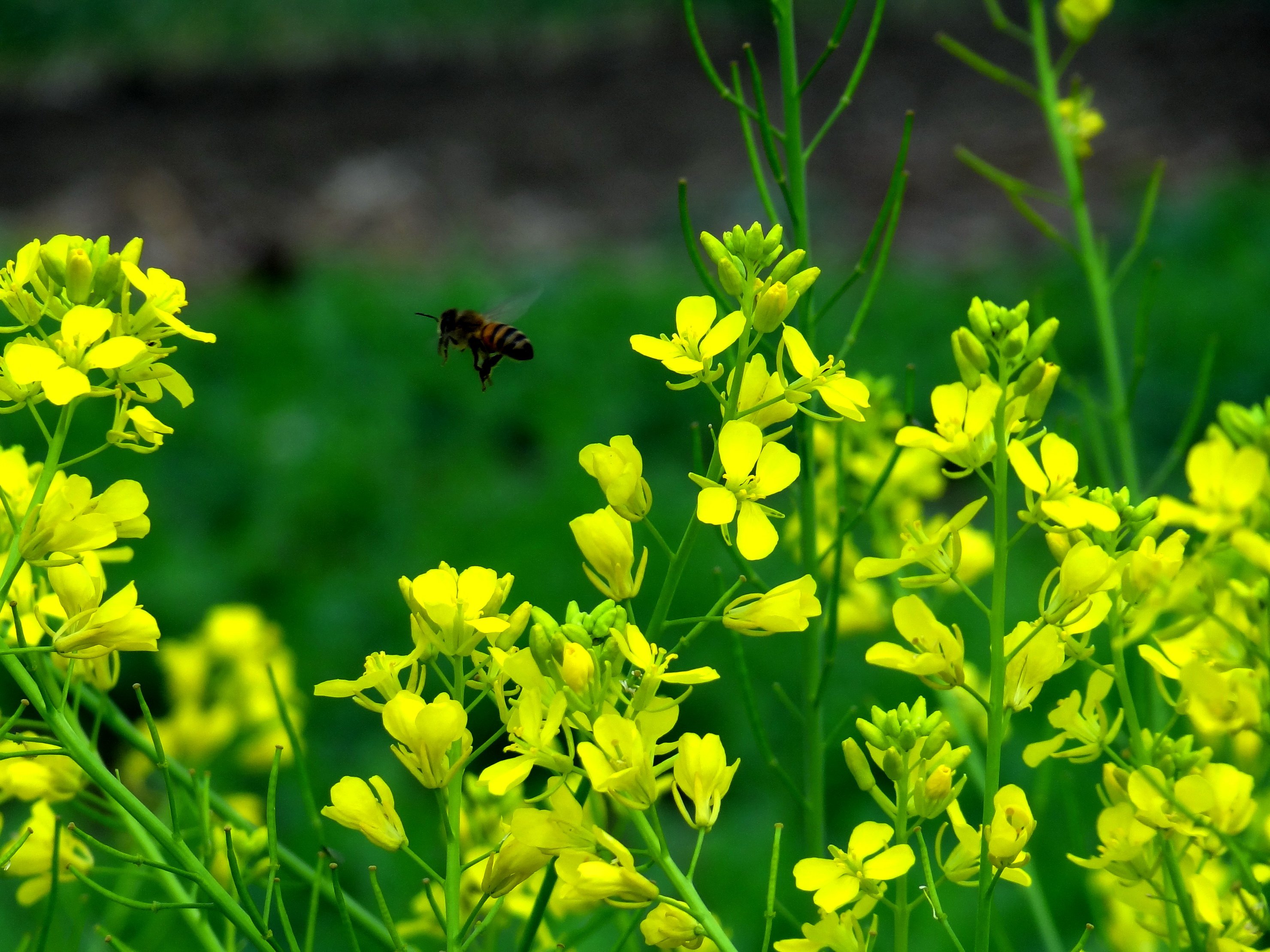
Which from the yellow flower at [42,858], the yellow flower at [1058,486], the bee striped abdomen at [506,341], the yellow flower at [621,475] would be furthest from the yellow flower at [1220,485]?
the bee striped abdomen at [506,341]

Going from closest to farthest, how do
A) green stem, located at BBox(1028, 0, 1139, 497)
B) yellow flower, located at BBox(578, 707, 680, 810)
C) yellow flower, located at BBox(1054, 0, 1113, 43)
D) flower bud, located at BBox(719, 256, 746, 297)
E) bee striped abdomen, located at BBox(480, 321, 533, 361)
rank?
yellow flower, located at BBox(578, 707, 680, 810) → flower bud, located at BBox(719, 256, 746, 297) → green stem, located at BBox(1028, 0, 1139, 497) → yellow flower, located at BBox(1054, 0, 1113, 43) → bee striped abdomen, located at BBox(480, 321, 533, 361)

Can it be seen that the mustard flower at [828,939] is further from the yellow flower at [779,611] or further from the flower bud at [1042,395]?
the flower bud at [1042,395]

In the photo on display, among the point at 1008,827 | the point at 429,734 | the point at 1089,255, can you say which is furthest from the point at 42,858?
the point at 1089,255

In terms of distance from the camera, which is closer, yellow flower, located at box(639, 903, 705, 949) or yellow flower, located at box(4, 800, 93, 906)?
yellow flower, located at box(639, 903, 705, 949)

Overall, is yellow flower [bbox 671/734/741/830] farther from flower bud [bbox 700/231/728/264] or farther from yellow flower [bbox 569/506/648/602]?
flower bud [bbox 700/231/728/264]

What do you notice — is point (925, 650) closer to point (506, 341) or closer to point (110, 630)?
point (110, 630)

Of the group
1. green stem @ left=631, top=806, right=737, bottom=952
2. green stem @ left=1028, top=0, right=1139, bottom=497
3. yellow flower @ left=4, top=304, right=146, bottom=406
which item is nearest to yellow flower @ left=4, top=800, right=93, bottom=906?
yellow flower @ left=4, top=304, right=146, bottom=406
